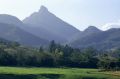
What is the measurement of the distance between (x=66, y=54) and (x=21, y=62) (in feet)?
136

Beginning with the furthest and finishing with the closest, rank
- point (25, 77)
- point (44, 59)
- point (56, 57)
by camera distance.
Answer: point (56, 57) → point (44, 59) → point (25, 77)

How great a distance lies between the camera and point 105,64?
111 metres

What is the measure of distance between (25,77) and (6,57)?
36.3 metres

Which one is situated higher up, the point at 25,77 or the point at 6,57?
the point at 6,57

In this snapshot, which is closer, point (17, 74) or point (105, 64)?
point (17, 74)

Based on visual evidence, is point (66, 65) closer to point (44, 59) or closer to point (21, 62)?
point (44, 59)

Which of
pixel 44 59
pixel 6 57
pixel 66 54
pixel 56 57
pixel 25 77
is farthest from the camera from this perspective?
pixel 66 54

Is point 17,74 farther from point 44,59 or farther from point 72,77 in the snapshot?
point 44,59

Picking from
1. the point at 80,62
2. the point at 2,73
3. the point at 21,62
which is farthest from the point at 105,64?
the point at 2,73

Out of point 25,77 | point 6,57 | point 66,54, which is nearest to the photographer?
point 25,77

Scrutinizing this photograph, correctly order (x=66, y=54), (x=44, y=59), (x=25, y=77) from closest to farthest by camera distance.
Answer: (x=25, y=77), (x=44, y=59), (x=66, y=54)

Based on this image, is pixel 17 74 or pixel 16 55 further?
pixel 16 55

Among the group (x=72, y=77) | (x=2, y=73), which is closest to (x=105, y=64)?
(x=72, y=77)

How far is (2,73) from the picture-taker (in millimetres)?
66438
